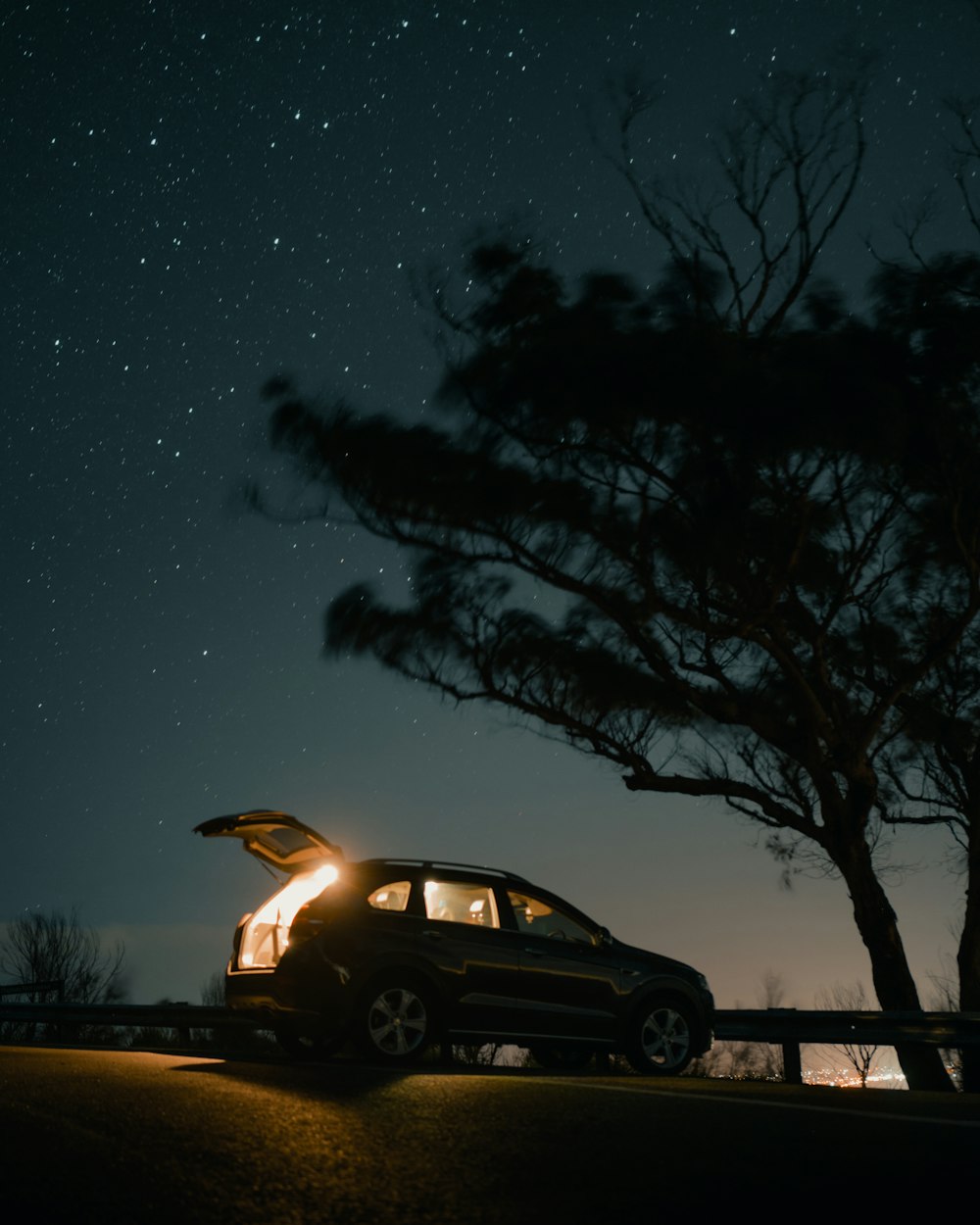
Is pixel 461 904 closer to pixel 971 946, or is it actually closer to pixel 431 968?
pixel 431 968

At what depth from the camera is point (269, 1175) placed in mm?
5012

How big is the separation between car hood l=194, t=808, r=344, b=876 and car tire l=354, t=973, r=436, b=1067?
4.44 ft

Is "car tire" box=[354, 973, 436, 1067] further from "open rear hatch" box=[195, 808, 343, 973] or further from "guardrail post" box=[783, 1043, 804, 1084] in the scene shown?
"guardrail post" box=[783, 1043, 804, 1084]

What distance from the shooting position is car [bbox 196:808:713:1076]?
10.8 m

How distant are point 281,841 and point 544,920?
2365 mm

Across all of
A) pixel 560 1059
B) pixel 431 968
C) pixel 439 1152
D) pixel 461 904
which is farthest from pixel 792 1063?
pixel 439 1152

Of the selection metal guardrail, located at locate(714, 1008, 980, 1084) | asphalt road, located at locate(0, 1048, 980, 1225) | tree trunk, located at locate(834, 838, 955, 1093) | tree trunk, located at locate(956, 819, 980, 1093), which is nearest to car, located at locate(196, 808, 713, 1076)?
metal guardrail, located at locate(714, 1008, 980, 1084)

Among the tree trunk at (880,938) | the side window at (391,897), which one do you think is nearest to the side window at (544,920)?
the side window at (391,897)

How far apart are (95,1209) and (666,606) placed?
14.6 meters

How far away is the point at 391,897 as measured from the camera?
36.8ft

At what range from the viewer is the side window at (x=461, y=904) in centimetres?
1144

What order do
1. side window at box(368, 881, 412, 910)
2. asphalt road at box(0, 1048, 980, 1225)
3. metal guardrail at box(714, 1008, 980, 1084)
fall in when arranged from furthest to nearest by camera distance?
1. metal guardrail at box(714, 1008, 980, 1084)
2. side window at box(368, 881, 412, 910)
3. asphalt road at box(0, 1048, 980, 1225)

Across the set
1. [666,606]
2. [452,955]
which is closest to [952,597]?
[666,606]

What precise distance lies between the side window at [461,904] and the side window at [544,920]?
0.76ft
